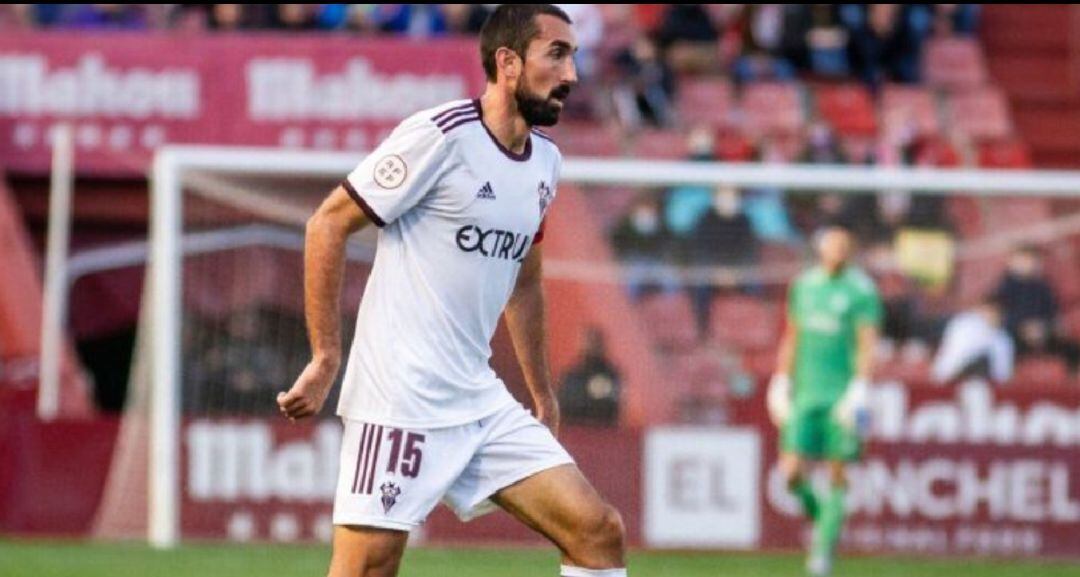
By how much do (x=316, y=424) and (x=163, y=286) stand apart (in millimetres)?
1343

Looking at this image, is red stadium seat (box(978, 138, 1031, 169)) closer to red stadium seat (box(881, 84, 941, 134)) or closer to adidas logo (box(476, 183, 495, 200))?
red stadium seat (box(881, 84, 941, 134))

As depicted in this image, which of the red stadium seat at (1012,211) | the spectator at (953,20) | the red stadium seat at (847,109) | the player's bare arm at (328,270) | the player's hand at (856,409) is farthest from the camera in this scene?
the spectator at (953,20)

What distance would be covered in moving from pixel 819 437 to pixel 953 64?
8400 mm

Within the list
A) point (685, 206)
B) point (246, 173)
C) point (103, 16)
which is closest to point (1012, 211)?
point (685, 206)

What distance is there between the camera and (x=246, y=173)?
16.6 metres

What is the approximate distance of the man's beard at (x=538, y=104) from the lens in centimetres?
687

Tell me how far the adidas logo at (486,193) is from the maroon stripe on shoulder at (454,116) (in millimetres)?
203

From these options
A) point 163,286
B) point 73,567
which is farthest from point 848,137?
point 73,567

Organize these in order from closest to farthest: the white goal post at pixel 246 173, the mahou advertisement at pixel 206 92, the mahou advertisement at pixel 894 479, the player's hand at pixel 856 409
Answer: the player's hand at pixel 856 409, the white goal post at pixel 246 173, the mahou advertisement at pixel 894 479, the mahou advertisement at pixel 206 92

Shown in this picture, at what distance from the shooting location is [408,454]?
6855 millimetres

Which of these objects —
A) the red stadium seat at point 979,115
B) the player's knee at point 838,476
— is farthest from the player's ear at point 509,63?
the red stadium seat at point 979,115

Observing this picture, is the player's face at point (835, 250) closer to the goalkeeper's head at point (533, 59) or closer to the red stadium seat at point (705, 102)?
the red stadium seat at point (705, 102)

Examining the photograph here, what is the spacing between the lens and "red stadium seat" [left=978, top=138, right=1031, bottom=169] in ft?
67.8

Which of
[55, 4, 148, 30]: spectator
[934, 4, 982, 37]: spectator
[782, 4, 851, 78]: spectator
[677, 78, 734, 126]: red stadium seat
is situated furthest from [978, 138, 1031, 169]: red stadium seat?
[55, 4, 148, 30]: spectator
